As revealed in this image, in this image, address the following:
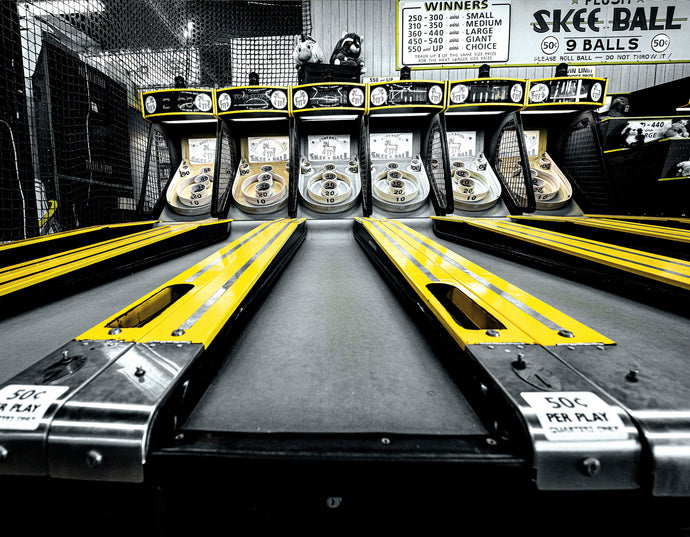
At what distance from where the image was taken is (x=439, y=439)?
0.63m

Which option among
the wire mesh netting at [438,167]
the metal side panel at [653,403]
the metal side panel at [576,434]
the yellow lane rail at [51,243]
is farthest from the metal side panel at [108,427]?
the wire mesh netting at [438,167]

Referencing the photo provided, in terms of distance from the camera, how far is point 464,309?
125 centimetres

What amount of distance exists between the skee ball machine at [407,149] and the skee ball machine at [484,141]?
0.82 feet

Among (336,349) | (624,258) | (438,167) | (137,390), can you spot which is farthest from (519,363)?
(438,167)

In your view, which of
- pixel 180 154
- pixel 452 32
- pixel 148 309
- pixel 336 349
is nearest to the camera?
pixel 336 349

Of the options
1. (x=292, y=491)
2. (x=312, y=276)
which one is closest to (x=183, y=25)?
(x=312, y=276)

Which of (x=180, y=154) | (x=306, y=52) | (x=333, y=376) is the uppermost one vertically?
(x=306, y=52)

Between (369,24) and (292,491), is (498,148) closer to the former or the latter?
(369,24)

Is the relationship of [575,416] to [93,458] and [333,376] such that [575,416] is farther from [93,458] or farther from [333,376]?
[93,458]

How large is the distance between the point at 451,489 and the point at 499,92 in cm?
430

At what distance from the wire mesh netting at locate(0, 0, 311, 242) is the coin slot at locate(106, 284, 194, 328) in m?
2.29

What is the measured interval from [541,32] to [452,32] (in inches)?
65.0

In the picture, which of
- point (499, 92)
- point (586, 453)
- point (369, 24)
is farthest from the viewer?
point (369, 24)

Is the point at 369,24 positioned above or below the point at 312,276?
above
